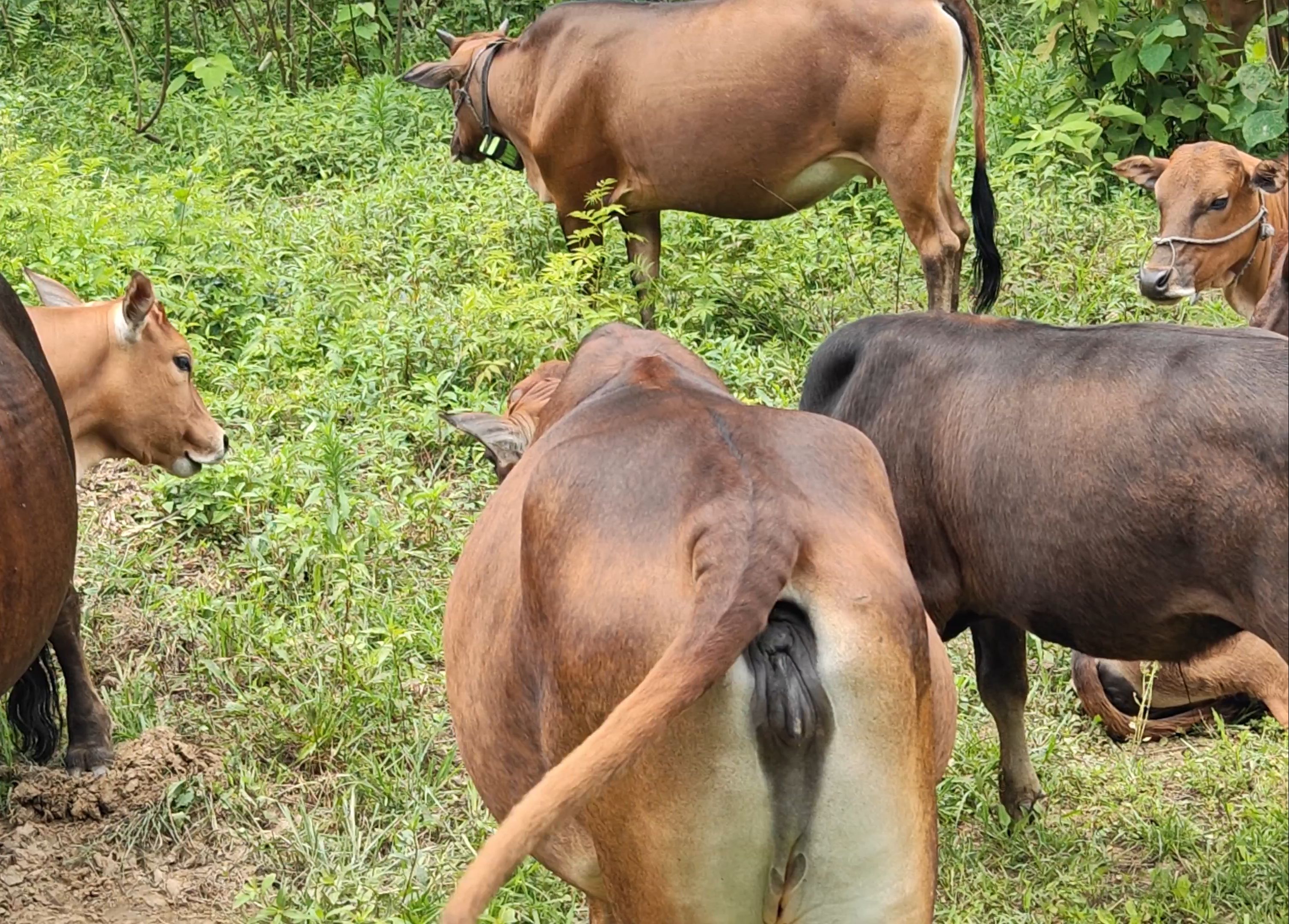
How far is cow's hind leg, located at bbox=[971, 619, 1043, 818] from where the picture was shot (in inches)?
177

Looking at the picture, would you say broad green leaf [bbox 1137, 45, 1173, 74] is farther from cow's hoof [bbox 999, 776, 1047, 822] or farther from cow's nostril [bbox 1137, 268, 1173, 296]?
cow's hoof [bbox 999, 776, 1047, 822]

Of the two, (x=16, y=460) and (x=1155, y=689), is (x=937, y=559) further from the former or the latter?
(x=16, y=460)

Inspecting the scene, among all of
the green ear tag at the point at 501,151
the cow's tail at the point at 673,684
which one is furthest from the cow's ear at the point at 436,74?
the cow's tail at the point at 673,684

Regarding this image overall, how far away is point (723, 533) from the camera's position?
2518 mm

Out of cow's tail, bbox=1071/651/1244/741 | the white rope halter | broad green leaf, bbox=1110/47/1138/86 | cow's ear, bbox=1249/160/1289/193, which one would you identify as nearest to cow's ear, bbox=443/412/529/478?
cow's tail, bbox=1071/651/1244/741

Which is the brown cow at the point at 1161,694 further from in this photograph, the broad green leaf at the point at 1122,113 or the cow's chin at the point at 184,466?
the broad green leaf at the point at 1122,113

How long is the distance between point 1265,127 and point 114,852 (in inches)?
253

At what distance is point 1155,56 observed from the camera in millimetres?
9133

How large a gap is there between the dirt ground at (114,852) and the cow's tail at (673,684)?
2.27 metres

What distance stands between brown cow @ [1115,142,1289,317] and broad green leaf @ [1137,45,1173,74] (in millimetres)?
1589

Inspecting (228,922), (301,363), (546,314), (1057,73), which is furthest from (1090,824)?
(1057,73)

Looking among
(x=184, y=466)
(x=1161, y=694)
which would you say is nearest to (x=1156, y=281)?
(x=1161, y=694)

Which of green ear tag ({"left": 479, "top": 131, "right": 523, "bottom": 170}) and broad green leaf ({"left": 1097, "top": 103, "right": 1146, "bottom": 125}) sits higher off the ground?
green ear tag ({"left": 479, "top": 131, "right": 523, "bottom": 170})

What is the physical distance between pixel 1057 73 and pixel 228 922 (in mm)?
7606
